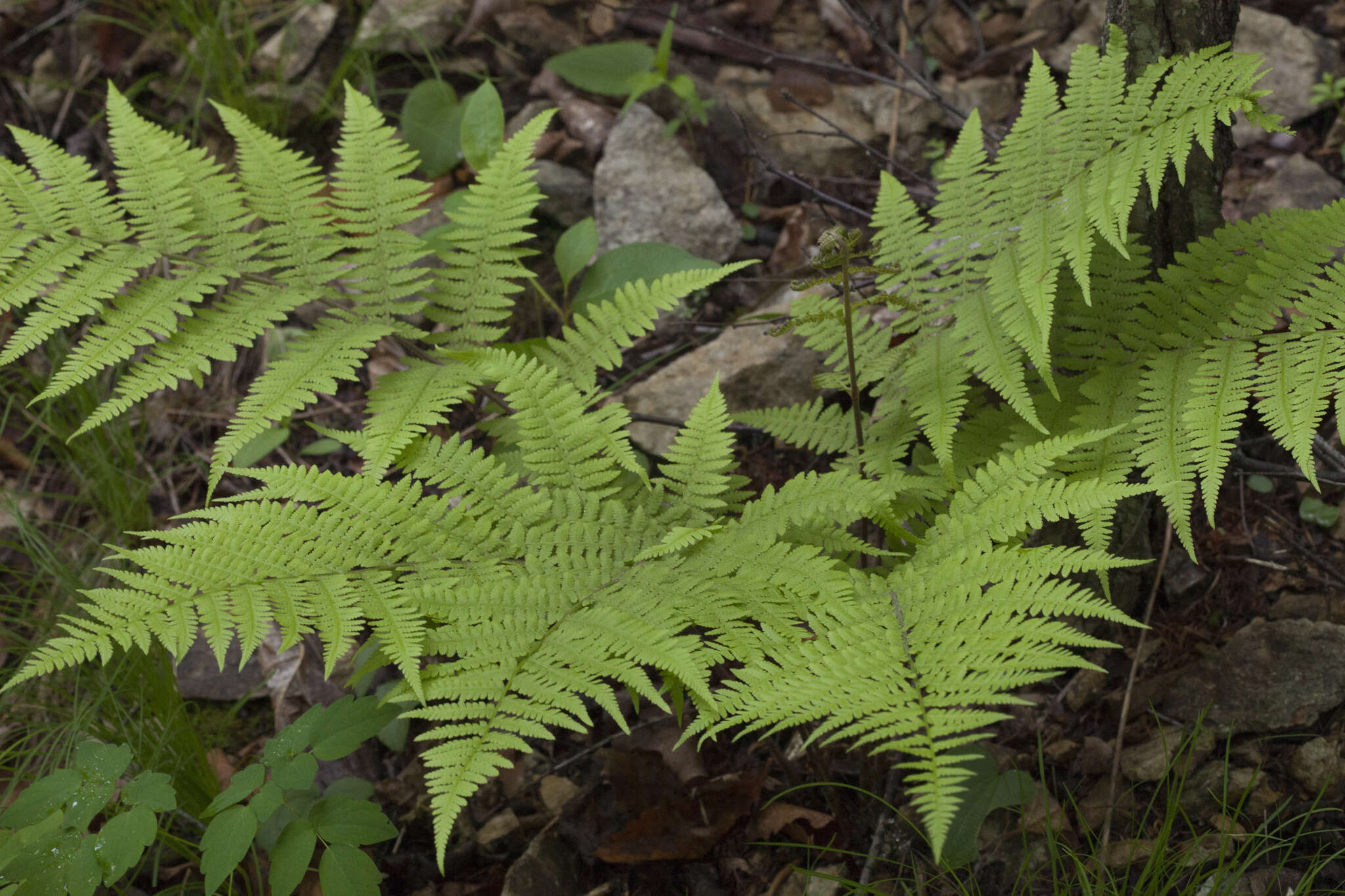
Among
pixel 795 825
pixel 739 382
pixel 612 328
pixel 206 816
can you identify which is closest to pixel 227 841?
pixel 206 816

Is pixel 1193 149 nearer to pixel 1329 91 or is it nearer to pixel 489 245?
pixel 1329 91

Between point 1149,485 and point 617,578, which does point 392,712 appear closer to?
point 617,578

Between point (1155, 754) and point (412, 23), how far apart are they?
399 centimetres

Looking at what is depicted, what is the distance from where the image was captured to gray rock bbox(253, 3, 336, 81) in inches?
156

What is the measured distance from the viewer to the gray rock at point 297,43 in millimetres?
3975

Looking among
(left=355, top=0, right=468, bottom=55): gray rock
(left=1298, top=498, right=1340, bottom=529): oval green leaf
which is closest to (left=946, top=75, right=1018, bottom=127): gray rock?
(left=1298, top=498, right=1340, bottom=529): oval green leaf

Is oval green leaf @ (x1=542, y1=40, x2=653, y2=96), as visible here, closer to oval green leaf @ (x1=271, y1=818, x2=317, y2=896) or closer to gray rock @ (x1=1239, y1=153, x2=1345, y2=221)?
gray rock @ (x1=1239, y1=153, x2=1345, y2=221)

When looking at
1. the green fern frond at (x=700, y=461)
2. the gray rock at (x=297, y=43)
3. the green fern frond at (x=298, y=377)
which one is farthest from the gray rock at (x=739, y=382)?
the gray rock at (x=297, y=43)

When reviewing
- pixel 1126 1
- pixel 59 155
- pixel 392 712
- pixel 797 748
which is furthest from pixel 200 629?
pixel 1126 1

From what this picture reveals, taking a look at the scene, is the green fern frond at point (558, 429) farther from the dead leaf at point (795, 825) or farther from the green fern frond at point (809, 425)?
the dead leaf at point (795, 825)

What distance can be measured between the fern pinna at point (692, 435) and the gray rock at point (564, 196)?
1.11 m

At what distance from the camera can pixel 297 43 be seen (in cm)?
404

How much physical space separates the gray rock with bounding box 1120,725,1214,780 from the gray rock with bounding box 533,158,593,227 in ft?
8.70

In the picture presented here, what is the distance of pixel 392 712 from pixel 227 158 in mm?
2873
